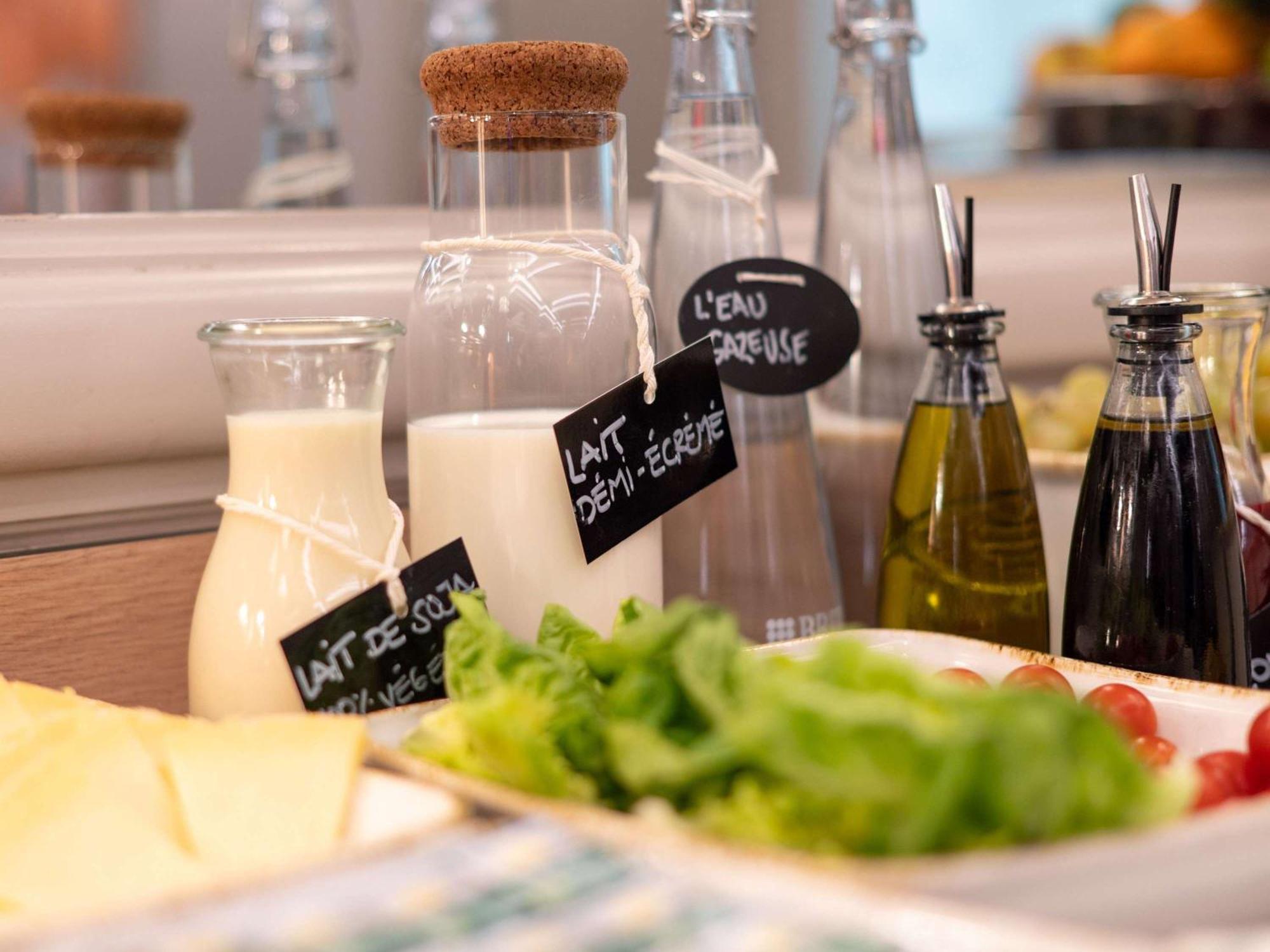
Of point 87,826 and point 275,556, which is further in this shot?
point 275,556

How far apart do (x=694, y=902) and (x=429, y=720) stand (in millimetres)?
196

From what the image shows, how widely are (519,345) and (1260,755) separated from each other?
0.35 meters

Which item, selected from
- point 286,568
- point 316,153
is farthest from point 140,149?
point 286,568

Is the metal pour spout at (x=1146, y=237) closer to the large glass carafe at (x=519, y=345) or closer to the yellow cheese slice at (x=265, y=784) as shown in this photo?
the large glass carafe at (x=519, y=345)

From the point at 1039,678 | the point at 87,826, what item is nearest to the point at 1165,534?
the point at 1039,678

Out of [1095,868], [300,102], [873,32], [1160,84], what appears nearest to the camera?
[1095,868]

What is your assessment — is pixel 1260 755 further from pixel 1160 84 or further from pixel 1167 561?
pixel 1160 84

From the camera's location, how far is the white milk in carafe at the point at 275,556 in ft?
1.87

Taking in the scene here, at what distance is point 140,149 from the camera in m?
0.95

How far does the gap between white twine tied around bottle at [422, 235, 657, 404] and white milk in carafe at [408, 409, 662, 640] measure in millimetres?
49

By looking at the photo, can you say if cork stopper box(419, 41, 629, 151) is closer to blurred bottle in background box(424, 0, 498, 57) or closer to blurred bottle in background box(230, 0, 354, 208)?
blurred bottle in background box(230, 0, 354, 208)

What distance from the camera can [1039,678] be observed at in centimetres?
56

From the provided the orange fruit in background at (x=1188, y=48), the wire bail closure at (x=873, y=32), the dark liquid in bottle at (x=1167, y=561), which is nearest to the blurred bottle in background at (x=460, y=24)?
the wire bail closure at (x=873, y=32)

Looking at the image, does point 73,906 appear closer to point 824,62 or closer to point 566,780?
point 566,780
